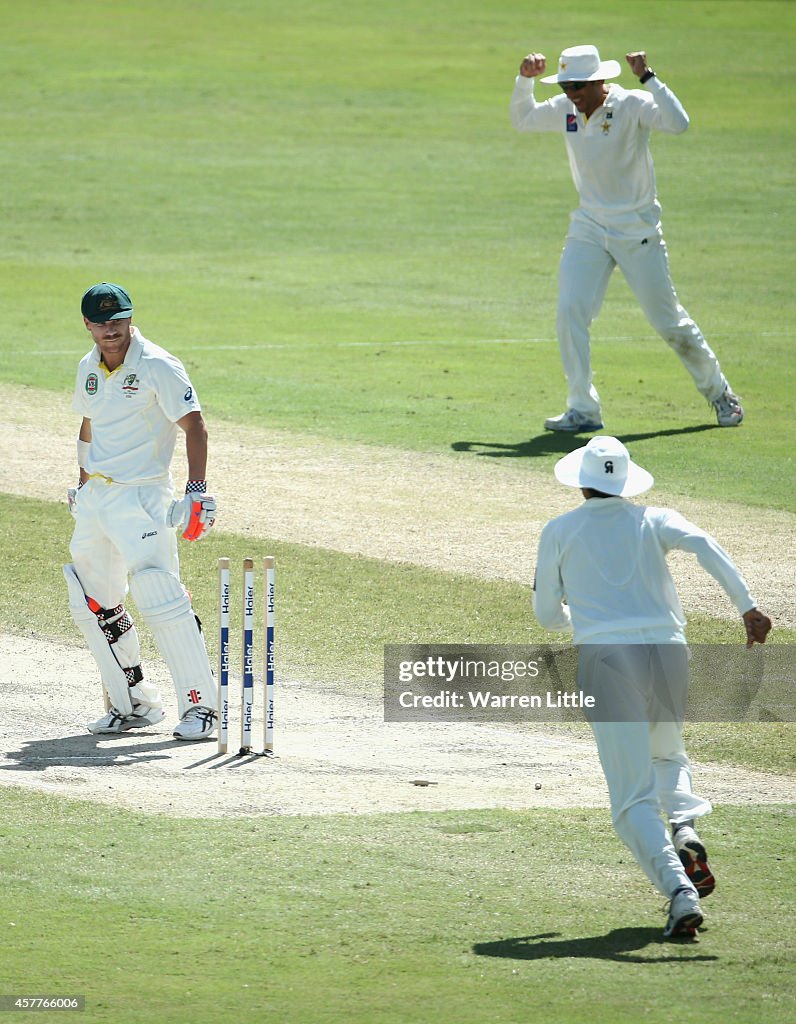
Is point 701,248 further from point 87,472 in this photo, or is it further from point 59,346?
point 87,472

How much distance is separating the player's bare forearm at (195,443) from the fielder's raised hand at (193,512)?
86 millimetres

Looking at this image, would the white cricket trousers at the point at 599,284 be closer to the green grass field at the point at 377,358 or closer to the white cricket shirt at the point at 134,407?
the green grass field at the point at 377,358

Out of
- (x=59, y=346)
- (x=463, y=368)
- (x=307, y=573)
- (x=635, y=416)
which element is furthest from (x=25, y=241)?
(x=307, y=573)

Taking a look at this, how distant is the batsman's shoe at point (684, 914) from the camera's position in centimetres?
645

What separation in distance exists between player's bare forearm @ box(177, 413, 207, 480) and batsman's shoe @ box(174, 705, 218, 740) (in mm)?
1095

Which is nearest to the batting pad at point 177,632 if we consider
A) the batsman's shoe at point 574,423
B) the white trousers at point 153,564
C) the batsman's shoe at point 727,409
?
the white trousers at point 153,564

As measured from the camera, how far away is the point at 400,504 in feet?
45.7

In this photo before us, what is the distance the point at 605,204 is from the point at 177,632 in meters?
7.79

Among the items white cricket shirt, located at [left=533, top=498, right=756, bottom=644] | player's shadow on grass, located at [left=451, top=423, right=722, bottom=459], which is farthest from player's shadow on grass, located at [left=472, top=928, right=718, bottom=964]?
player's shadow on grass, located at [left=451, top=423, right=722, bottom=459]

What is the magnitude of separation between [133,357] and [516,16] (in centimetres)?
3797

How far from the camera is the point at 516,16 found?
1783 inches

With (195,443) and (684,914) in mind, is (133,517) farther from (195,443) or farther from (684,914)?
(684,914)

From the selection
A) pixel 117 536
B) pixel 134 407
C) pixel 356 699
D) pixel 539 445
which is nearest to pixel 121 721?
pixel 117 536

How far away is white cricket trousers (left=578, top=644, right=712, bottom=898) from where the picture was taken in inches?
260
